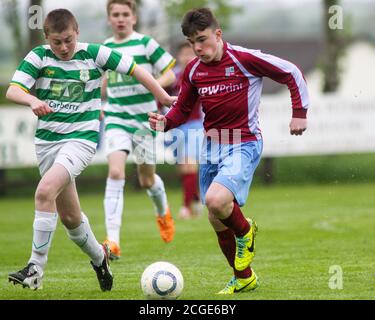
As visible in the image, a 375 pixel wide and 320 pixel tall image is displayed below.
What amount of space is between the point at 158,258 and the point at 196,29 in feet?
10.0

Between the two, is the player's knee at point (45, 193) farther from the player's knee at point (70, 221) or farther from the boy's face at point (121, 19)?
the boy's face at point (121, 19)

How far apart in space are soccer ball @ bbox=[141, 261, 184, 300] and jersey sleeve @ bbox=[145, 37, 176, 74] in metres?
3.59

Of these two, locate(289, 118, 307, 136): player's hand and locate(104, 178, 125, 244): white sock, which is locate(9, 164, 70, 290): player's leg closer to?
locate(289, 118, 307, 136): player's hand

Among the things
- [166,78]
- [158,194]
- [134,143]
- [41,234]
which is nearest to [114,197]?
[134,143]

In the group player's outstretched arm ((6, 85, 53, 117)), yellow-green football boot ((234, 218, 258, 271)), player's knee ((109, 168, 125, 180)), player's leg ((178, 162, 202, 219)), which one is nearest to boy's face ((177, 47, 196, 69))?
player's leg ((178, 162, 202, 219))

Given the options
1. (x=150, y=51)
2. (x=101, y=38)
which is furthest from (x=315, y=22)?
(x=150, y=51)

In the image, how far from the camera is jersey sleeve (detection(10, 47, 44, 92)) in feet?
22.9

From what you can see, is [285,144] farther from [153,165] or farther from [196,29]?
[196,29]

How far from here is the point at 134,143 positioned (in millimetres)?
9875

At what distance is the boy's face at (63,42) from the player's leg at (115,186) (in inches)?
99.6

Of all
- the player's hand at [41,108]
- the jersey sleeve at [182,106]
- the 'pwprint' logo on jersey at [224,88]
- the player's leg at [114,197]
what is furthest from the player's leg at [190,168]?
the player's hand at [41,108]

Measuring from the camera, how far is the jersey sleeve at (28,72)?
275 inches

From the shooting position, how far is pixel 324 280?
7359 mm

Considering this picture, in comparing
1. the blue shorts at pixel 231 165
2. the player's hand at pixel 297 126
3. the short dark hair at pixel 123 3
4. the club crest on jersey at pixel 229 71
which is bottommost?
the blue shorts at pixel 231 165
